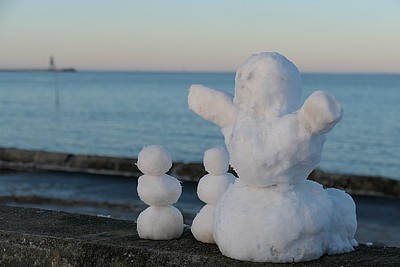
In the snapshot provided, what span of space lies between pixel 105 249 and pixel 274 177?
1051mm

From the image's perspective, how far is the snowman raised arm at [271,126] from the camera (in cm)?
368

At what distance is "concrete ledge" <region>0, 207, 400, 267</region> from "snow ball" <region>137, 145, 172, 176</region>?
1.36ft

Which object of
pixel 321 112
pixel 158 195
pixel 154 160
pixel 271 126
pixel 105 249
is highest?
pixel 321 112

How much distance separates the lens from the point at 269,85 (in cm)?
381

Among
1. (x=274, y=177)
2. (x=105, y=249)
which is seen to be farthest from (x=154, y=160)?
(x=274, y=177)

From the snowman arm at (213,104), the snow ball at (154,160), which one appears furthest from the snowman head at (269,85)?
the snow ball at (154,160)

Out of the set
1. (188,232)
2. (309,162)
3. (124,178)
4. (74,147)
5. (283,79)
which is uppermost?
(283,79)

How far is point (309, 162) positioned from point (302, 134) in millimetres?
183

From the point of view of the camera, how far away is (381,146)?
104 ft

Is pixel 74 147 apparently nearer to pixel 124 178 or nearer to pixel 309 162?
pixel 124 178

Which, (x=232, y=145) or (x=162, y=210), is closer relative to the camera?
(x=232, y=145)

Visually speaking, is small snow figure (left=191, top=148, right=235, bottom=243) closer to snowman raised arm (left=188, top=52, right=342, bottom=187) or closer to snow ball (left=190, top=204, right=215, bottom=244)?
snow ball (left=190, top=204, right=215, bottom=244)

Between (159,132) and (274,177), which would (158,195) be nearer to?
(274,177)

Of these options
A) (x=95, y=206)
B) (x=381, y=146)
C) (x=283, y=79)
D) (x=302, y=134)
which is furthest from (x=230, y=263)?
(x=381, y=146)
